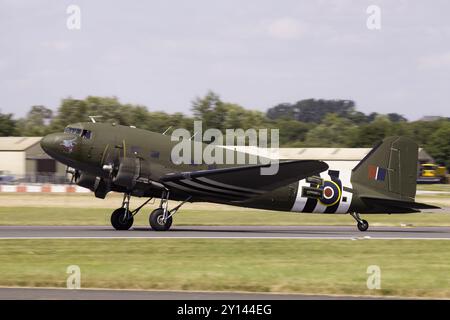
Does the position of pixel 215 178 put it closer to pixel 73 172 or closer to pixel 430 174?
pixel 73 172

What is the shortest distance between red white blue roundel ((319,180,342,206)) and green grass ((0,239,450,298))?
4135 mm

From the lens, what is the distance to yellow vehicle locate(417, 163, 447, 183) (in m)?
106

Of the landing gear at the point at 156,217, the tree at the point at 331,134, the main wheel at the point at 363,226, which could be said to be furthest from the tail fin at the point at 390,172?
the tree at the point at 331,134

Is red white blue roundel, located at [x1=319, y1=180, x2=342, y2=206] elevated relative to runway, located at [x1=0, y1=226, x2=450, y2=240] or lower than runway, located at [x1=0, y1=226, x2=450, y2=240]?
elevated

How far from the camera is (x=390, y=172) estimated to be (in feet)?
98.7

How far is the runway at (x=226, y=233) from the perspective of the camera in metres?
26.1

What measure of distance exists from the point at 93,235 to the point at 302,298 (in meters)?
12.8

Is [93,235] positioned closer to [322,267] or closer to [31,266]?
[31,266]

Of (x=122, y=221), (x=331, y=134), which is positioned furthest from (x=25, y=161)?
(x=331, y=134)

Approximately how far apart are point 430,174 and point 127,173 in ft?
284

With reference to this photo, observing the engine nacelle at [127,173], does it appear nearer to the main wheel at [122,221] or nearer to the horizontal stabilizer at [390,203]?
the main wheel at [122,221]

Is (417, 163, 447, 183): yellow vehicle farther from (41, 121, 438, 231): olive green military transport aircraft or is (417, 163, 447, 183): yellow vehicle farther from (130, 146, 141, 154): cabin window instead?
(130, 146, 141, 154): cabin window

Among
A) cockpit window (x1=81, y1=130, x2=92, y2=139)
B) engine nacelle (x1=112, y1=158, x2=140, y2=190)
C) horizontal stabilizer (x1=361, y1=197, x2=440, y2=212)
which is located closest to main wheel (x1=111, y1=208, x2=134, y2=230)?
engine nacelle (x1=112, y1=158, x2=140, y2=190)
